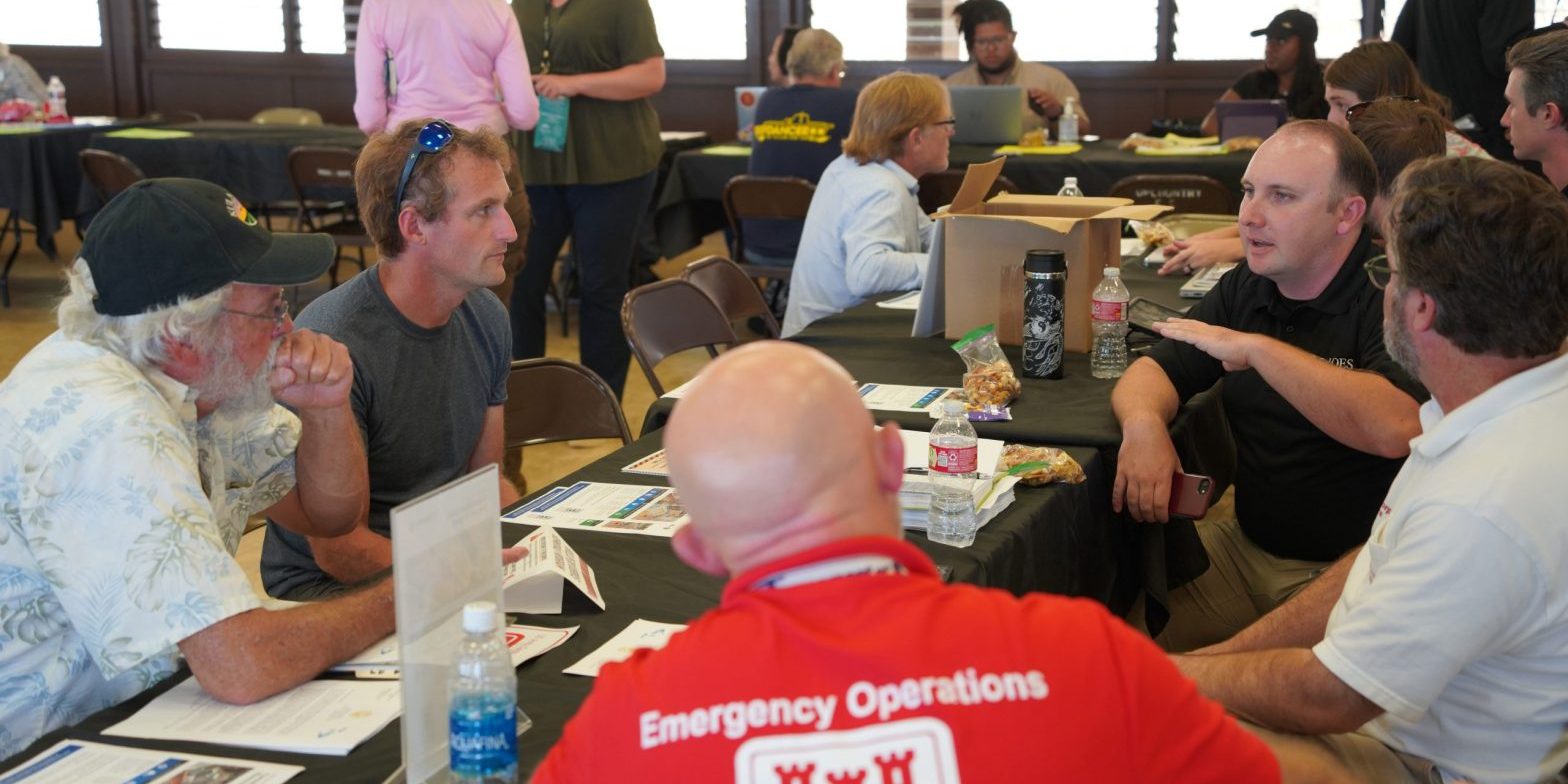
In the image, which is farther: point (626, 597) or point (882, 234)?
point (882, 234)

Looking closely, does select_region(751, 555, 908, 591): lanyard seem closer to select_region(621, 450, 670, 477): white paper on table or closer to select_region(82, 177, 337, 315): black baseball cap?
select_region(82, 177, 337, 315): black baseball cap

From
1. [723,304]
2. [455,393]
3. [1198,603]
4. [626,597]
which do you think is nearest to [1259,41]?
[723,304]

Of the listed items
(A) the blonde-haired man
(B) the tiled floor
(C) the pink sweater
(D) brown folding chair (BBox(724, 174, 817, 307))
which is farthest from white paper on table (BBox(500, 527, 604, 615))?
(D) brown folding chair (BBox(724, 174, 817, 307))

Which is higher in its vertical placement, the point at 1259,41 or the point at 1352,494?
the point at 1259,41

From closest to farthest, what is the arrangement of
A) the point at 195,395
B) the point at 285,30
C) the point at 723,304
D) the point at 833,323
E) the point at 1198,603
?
1. the point at 195,395
2. the point at 1198,603
3. the point at 833,323
4. the point at 723,304
5. the point at 285,30

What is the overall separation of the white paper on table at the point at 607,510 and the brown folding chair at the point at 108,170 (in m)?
4.99

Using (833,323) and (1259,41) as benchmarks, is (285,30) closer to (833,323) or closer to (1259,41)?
(1259,41)

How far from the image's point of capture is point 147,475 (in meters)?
1.56

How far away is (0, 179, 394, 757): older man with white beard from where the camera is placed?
1.53 meters

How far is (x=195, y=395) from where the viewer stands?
1.80 metres

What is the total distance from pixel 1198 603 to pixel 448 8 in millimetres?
2958

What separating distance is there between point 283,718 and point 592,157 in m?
3.62

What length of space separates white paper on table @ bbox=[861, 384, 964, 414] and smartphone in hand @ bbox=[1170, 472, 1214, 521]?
1.50 feet

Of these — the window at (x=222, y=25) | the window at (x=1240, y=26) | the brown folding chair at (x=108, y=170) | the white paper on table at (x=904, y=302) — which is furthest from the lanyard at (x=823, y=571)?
the window at (x=222, y=25)
